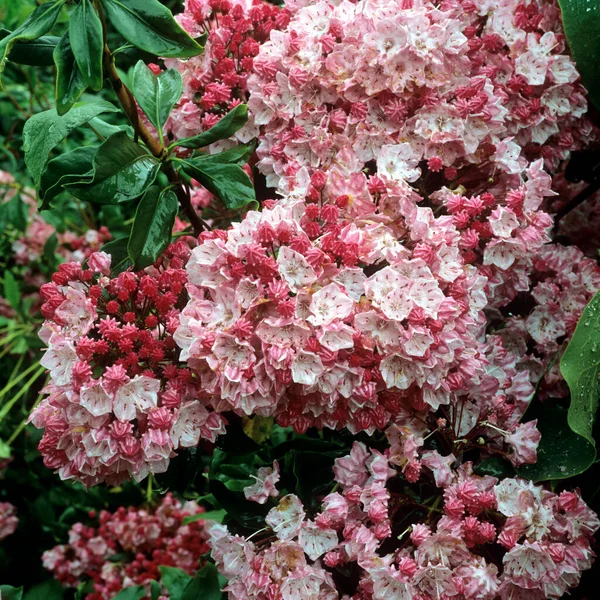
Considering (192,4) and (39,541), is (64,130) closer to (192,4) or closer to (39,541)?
(192,4)

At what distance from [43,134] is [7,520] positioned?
3.55ft

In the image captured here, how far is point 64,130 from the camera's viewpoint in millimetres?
960

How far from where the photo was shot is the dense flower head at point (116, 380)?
2.93ft

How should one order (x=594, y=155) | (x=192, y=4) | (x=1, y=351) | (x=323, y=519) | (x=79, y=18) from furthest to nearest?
(x=1, y=351) < (x=594, y=155) < (x=192, y=4) < (x=323, y=519) < (x=79, y=18)

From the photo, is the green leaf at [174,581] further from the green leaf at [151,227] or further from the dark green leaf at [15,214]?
the dark green leaf at [15,214]

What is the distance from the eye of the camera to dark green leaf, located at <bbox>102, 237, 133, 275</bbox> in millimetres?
1046

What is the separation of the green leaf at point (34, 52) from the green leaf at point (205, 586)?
77cm

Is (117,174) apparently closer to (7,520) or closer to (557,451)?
(557,451)

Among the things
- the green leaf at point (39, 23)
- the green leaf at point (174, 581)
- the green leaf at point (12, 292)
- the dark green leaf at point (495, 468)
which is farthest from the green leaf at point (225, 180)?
Result: the green leaf at point (12, 292)

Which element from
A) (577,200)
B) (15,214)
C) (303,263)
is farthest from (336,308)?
(15,214)

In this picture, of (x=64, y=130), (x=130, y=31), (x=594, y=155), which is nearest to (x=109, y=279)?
(x=64, y=130)

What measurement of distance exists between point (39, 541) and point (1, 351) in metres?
0.48

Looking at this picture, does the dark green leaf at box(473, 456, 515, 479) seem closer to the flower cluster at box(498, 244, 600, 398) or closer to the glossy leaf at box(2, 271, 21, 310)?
the flower cluster at box(498, 244, 600, 398)

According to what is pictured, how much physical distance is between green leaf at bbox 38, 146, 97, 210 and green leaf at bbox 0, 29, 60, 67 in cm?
12
